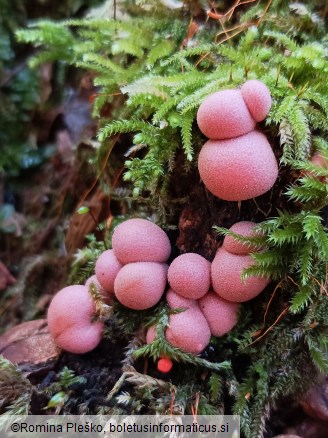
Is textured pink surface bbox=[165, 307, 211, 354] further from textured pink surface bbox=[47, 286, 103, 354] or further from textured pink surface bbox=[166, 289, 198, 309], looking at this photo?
textured pink surface bbox=[47, 286, 103, 354]

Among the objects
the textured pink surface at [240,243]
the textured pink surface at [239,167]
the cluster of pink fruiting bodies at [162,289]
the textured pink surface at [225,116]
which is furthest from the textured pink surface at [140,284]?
the textured pink surface at [225,116]

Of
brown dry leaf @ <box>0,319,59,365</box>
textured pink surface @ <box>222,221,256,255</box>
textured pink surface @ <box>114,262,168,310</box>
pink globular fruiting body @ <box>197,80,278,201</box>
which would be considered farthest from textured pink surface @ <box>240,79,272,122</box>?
brown dry leaf @ <box>0,319,59,365</box>

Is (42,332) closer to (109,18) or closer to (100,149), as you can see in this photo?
(100,149)

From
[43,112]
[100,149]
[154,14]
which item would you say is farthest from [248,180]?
[43,112]

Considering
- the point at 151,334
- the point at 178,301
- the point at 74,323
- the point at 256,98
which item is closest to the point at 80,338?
the point at 74,323

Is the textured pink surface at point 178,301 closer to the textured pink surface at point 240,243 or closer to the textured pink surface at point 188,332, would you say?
the textured pink surface at point 188,332

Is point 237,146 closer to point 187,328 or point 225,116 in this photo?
point 225,116
